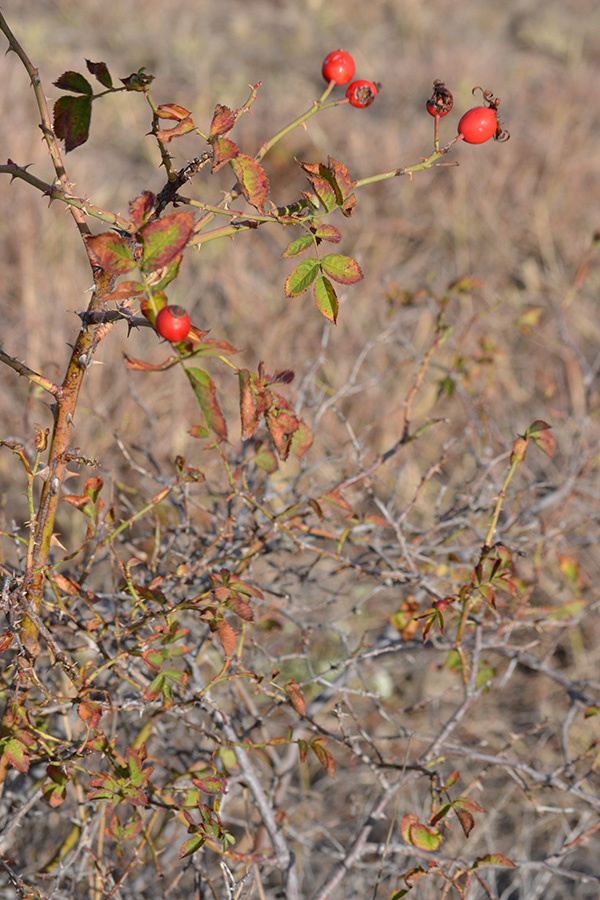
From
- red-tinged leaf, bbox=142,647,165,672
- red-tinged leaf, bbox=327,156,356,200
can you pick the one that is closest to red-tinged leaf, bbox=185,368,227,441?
red-tinged leaf, bbox=327,156,356,200

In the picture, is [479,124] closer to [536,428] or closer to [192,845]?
[536,428]

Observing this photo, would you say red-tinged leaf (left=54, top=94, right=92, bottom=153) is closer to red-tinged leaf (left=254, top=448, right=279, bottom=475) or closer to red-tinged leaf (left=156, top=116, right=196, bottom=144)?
red-tinged leaf (left=156, top=116, right=196, bottom=144)

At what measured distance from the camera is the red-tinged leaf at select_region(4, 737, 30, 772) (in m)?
0.95

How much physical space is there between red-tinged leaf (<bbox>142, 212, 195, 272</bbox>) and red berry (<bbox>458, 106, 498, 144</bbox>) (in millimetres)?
374

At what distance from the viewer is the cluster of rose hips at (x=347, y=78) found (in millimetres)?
936

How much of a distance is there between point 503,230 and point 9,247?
244 cm

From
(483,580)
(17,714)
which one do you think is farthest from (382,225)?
A: (17,714)

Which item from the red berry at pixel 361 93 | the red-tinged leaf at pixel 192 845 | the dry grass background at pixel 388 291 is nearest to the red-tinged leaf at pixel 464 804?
the red-tinged leaf at pixel 192 845

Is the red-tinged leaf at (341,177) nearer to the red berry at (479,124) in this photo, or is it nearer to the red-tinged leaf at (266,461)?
the red berry at (479,124)

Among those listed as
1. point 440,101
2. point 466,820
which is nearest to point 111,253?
point 440,101

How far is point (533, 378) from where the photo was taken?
132 inches

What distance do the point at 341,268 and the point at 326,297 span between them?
3 cm

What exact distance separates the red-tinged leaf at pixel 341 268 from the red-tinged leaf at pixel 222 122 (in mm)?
169

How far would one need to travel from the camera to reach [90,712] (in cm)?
99
